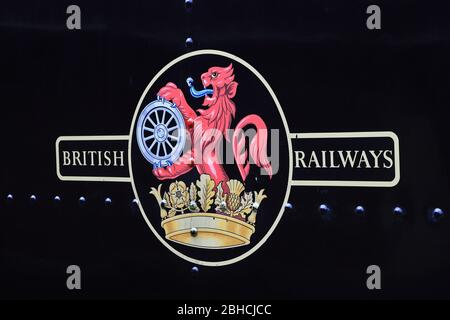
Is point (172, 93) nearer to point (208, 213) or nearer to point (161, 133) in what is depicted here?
point (161, 133)

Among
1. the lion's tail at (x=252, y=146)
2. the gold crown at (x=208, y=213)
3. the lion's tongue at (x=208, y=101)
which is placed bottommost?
the gold crown at (x=208, y=213)

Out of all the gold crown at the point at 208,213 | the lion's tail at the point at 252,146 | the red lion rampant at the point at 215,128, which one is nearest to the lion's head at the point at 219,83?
the red lion rampant at the point at 215,128

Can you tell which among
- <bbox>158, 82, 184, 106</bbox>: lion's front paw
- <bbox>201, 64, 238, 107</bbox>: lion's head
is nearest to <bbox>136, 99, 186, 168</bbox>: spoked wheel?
<bbox>158, 82, 184, 106</bbox>: lion's front paw

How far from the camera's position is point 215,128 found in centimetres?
254

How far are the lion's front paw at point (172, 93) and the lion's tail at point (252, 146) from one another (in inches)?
9.0

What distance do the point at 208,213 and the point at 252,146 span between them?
260mm

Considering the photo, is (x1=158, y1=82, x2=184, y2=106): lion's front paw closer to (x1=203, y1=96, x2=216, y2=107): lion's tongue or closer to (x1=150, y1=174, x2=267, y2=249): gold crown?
(x1=203, y1=96, x2=216, y2=107): lion's tongue

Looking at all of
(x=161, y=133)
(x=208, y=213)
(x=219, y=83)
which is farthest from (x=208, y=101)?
(x=208, y=213)

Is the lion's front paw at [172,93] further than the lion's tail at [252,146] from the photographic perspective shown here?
Yes

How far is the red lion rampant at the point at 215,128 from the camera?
2475mm

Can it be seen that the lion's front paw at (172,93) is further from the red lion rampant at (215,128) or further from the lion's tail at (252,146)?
the lion's tail at (252,146)

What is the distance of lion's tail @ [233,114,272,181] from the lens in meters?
2.46

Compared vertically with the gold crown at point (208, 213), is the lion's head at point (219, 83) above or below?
above
